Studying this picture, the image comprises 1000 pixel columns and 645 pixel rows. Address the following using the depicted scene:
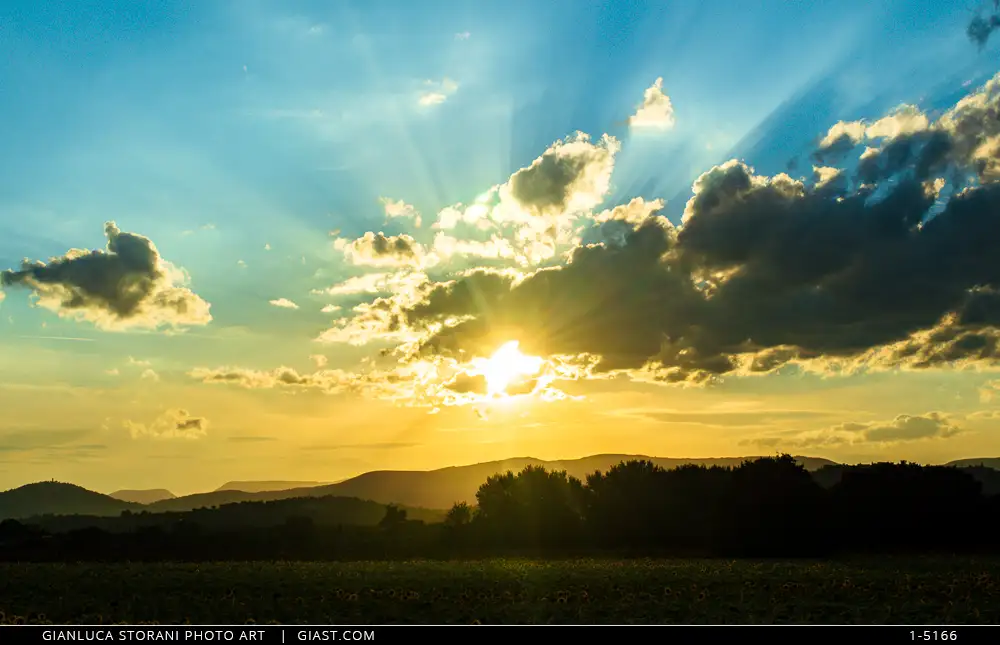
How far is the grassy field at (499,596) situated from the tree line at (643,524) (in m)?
29.7

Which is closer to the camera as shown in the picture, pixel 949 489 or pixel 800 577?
pixel 800 577

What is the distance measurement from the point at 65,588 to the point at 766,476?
264 feet

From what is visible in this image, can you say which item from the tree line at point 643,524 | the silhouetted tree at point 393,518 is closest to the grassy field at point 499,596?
the tree line at point 643,524

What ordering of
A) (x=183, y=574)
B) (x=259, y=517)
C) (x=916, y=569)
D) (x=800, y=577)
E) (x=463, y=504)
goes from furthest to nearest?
(x=259, y=517) → (x=463, y=504) → (x=916, y=569) → (x=183, y=574) → (x=800, y=577)

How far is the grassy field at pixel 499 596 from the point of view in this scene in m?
34.5

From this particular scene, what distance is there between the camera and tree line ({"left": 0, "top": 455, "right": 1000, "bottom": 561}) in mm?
83781

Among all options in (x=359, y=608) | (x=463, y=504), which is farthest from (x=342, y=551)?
(x=359, y=608)

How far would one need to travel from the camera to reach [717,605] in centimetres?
3747

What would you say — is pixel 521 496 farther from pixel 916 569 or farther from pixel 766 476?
pixel 916 569

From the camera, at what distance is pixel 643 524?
103 m
